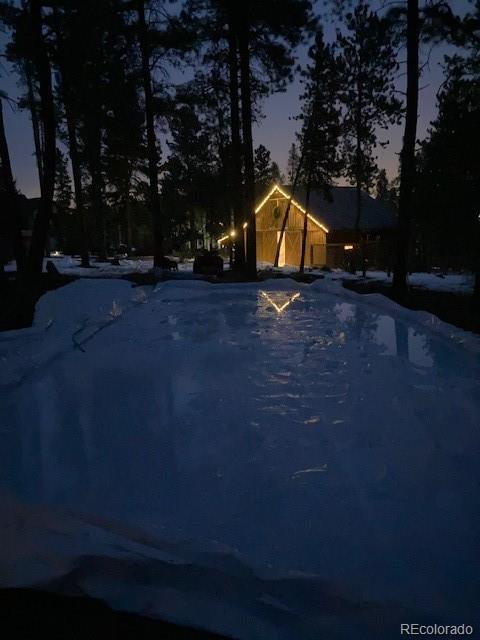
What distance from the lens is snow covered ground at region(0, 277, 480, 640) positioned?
198 cm

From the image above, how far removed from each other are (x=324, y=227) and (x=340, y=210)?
4436mm

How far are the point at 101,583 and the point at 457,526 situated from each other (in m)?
2.05

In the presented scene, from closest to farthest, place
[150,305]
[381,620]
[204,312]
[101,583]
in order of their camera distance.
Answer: [381,620] < [101,583] < [204,312] < [150,305]

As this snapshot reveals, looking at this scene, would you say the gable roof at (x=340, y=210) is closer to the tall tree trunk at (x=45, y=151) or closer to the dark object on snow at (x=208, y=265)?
the dark object on snow at (x=208, y=265)

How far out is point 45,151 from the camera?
32.9 ft

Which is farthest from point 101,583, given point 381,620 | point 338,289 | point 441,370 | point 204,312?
point 338,289

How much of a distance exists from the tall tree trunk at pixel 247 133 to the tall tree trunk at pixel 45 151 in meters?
8.40

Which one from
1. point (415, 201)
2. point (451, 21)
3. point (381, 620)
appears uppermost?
point (451, 21)

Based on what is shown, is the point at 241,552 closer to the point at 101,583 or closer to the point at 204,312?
the point at 101,583

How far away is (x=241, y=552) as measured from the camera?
2.20 metres

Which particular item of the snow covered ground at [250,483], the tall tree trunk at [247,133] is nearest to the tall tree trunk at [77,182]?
the tall tree trunk at [247,133]

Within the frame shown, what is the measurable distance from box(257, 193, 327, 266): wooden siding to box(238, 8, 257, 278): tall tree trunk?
1631 cm

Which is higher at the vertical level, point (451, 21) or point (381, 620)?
point (451, 21)

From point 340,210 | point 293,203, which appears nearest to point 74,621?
point 293,203
